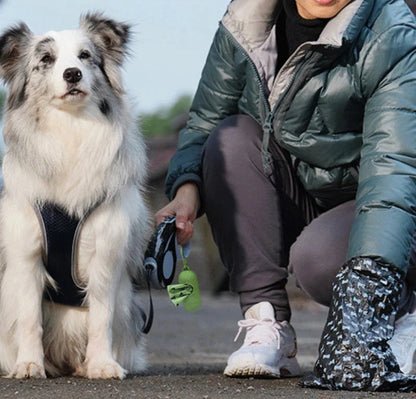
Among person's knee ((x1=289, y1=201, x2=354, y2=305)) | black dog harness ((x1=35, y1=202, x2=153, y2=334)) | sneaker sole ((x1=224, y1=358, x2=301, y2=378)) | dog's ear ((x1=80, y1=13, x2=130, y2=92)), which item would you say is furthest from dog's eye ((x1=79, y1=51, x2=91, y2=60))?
sneaker sole ((x1=224, y1=358, x2=301, y2=378))

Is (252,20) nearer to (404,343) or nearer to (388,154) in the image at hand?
(388,154)

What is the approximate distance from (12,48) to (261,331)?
1.62 meters

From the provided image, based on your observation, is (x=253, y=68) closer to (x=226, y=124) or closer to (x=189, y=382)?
(x=226, y=124)

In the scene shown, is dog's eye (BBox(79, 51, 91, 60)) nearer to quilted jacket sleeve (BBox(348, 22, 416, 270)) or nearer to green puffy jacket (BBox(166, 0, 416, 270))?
green puffy jacket (BBox(166, 0, 416, 270))

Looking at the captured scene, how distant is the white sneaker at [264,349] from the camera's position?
3.60 metres

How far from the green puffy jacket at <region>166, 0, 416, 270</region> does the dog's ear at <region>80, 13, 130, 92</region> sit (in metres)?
0.39

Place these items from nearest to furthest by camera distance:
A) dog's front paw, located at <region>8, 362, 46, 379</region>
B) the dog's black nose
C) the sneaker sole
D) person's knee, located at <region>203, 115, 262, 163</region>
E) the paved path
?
1. the paved path
2. the sneaker sole
3. dog's front paw, located at <region>8, 362, 46, 379</region>
4. the dog's black nose
5. person's knee, located at <region>203, 115, 262, 163</region>

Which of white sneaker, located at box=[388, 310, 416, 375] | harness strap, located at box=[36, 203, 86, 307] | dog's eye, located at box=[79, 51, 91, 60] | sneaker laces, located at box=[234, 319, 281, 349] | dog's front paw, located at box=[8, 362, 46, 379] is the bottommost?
dog's front paw, located at box=[8, 362, 46, 379]

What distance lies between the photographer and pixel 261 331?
3770 mm

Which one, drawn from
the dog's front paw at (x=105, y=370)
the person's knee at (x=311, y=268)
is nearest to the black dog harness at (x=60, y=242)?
the dog's front paw at (x=105, y=370)

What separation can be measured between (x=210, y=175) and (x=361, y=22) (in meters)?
0.90

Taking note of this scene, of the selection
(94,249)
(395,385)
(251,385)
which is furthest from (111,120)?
(395,385)

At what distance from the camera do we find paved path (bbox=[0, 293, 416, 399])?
3158 mm

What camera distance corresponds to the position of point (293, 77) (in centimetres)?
367
